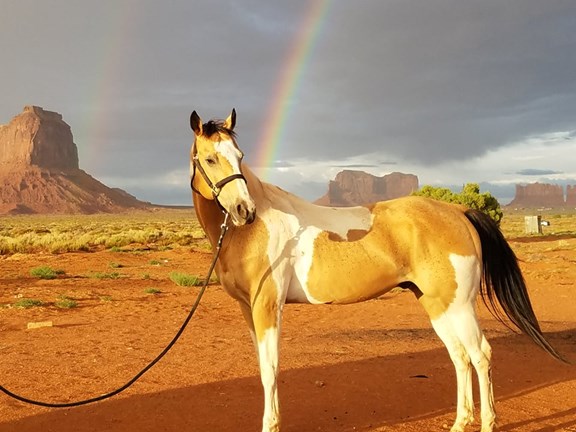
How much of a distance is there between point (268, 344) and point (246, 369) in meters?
3.71

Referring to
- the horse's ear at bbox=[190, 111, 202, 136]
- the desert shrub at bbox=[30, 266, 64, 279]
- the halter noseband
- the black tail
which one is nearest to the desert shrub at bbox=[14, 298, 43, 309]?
the desert shrub at bbox=[30, 266, 64, 279]

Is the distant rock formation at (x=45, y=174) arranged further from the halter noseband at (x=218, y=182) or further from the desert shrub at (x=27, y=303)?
the halter noseband at (x=218, y=182)

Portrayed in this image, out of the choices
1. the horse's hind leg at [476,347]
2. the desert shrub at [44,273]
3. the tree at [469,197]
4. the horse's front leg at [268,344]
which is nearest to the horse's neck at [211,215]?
the horse's front leg at [268,344]

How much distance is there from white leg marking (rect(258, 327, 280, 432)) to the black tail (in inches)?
102

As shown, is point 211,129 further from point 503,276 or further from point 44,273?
point 44,273

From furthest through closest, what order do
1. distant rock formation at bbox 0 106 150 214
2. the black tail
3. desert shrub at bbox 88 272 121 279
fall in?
distant rock formation at bbox 0 106 150 214, desert shrub at bbox 88 272 121 279, the black tail

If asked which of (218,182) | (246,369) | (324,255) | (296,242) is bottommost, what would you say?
(246,369)

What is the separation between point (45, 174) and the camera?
173000 millimetres

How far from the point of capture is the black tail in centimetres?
581

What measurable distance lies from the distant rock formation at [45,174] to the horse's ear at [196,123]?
158785 mm

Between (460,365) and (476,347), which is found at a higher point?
(476,347)

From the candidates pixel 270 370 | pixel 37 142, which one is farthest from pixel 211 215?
pixel 37 142

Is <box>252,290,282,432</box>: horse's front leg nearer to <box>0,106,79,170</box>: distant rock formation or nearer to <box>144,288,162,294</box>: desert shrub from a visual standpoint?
<box>144,288,162,294</box>: desert shrub

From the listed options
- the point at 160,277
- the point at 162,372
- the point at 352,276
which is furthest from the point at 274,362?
the point at 160,277
